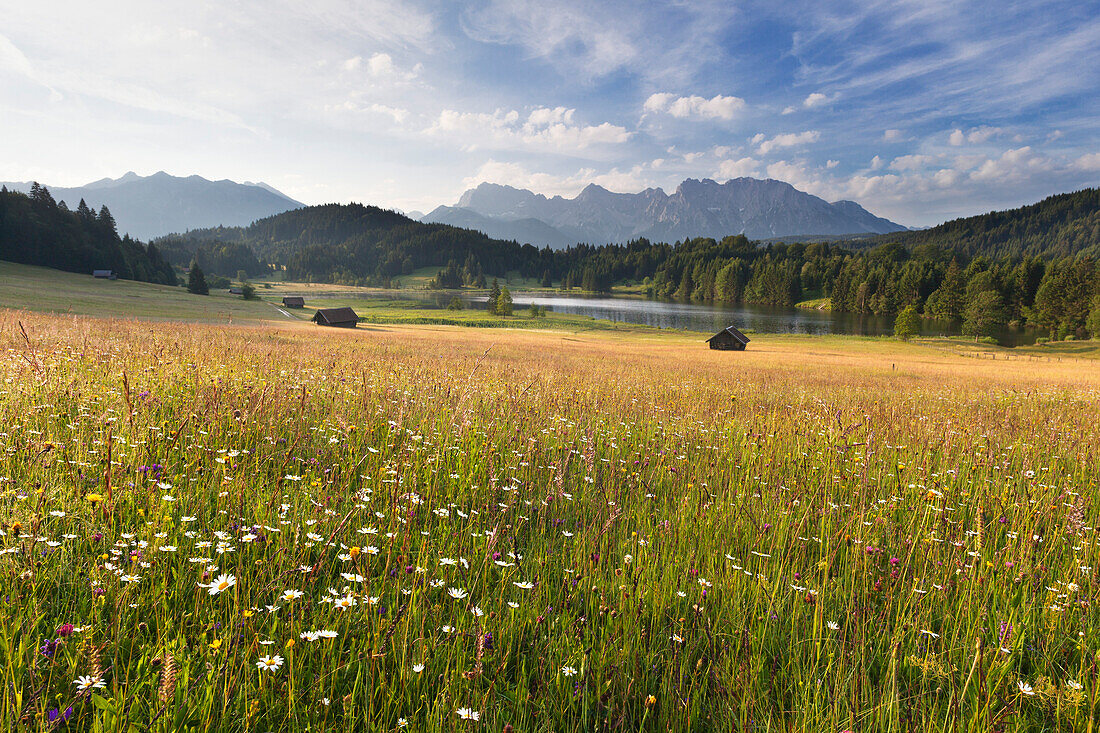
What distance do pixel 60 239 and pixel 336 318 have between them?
289ft

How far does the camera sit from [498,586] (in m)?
2.97

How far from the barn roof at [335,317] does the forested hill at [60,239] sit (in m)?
78.4

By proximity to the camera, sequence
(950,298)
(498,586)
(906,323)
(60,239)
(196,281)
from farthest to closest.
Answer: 1. (950,298)
2. (196,281)
3. (60,239)
4. (906,323)
5. (498,586)

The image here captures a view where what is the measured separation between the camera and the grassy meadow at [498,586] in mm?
2096

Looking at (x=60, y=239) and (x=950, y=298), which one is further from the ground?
(x=60, y=239)

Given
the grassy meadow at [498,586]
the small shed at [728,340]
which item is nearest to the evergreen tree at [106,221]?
the small shed at [728,340]

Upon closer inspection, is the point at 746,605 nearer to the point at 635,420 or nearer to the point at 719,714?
the point at 719,714

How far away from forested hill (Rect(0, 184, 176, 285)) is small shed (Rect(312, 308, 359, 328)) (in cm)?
7853

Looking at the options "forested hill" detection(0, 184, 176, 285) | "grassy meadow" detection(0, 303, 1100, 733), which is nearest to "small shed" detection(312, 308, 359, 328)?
"forested hill" detection(0, 184, 176, 285)

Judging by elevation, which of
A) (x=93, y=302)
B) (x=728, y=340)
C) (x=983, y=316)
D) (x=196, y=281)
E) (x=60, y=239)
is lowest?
(x=728, y=340)

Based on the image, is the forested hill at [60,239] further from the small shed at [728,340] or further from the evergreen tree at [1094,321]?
the evergreen tree at [1094,321]

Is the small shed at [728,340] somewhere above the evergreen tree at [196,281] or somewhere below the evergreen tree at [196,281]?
below

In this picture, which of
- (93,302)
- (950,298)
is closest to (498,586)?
(93,302)

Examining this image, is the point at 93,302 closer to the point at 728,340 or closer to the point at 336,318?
the point at 336,318
